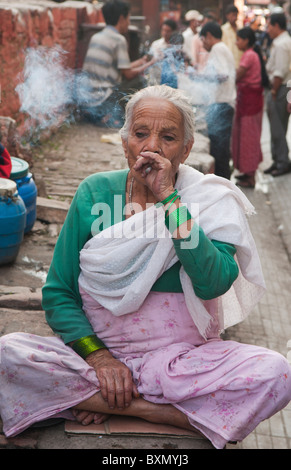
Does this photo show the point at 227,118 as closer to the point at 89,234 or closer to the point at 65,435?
the point at 89,234

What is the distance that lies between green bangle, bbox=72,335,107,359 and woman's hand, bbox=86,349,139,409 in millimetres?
55

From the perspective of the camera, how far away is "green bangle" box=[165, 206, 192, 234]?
2.24m

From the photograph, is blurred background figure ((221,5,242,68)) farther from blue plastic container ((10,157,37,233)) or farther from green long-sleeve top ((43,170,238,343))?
green long-sleeve top ((43,170,238,343))

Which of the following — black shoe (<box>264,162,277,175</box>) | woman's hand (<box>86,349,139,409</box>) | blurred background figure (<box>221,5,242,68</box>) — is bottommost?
black shoe (<box>264,162,277,175</box>)

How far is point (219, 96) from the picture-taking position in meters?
7.20

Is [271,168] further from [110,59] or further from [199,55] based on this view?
[110,59]

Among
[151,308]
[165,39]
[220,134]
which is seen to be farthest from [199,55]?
[151,308]

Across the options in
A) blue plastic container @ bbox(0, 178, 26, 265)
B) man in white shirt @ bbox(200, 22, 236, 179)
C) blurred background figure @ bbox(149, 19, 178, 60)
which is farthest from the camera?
blurred background figure @ bbox(149, 19, 178, 60)

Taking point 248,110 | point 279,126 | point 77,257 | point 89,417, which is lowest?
point 279,126

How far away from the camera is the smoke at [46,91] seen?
7.37m

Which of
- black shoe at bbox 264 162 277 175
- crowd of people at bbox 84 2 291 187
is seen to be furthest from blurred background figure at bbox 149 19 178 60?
black shoe at bbox 264 162 277 175

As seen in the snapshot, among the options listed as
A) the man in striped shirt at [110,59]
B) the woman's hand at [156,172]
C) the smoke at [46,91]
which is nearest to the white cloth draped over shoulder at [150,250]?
the woman's hand at [156,172]

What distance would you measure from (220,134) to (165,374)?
5381 millimetres
